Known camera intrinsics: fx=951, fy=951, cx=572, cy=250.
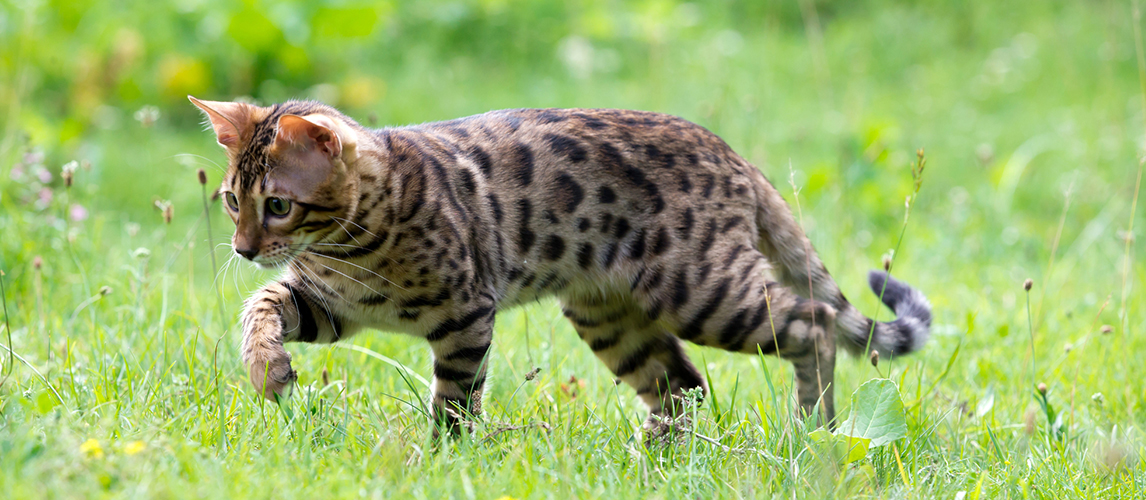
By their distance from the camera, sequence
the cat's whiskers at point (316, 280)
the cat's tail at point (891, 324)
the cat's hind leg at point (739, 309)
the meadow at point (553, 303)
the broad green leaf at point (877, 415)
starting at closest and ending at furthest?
the meadow at point (553, 303) → the broad green leaf at point (877, 415) → the cat's whiskers at point (316, 280) → the cat's hind leg at point (739, 309) → the cat's tail at point (891, 324)

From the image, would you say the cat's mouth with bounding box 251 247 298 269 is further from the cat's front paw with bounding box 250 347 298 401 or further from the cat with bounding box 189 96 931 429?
the cat's front paw with bounding box 250 347 298 401

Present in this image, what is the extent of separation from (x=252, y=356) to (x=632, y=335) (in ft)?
5.33

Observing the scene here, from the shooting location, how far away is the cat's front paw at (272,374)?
2945 mm

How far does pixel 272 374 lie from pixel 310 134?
30.1 inches

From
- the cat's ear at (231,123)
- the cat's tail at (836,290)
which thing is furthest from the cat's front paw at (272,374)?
the cat's tail at (836,290)

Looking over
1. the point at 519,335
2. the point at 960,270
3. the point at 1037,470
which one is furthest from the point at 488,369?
the point at 960,270

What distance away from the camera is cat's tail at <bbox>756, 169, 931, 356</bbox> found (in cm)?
389

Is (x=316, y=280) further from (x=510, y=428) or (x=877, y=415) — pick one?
(x=877, y=415)

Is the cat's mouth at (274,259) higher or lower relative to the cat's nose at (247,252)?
lower

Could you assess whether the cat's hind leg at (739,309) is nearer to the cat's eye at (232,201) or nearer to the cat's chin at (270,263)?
the cat's chin at (270,263)

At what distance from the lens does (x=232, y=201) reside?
10.6 ft

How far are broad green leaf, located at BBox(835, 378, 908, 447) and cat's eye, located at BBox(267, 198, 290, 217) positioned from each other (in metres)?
1.95

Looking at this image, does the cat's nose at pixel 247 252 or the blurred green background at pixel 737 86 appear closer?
the cat's nose at pixel 247 252

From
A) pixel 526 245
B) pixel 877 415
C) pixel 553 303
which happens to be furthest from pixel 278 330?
pixel 553 303
